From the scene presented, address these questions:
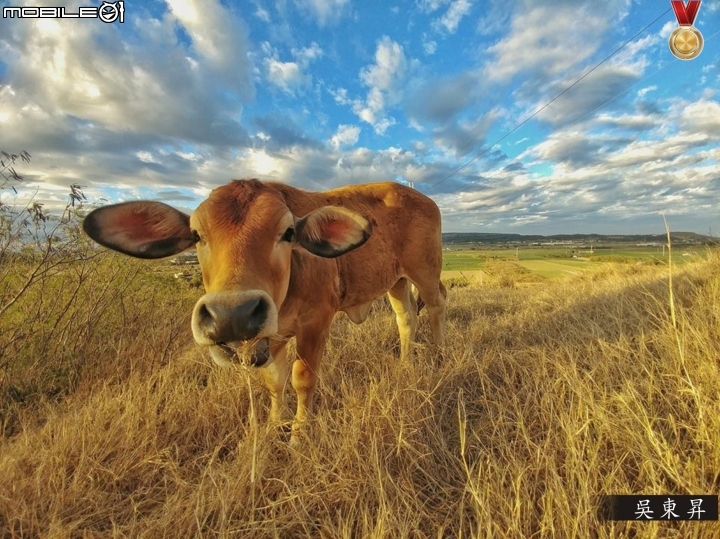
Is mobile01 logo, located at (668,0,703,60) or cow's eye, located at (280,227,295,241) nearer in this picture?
cow's eye, located at (280,227,295,241)

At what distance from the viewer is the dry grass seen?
190 cm

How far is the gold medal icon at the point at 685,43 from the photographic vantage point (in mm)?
4680

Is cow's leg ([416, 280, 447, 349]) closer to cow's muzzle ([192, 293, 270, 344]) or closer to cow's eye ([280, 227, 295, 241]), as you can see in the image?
cow's eye ([280, 227, 295, 241])

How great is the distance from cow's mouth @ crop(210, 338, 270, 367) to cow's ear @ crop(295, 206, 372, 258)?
30.6 inches

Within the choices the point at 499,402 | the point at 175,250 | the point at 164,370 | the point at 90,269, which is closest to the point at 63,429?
the point at 164,370

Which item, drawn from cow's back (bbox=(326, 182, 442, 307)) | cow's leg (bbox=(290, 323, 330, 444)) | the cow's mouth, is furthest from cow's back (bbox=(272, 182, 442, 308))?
the cow's mouth

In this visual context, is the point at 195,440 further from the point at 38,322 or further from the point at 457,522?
the point at 38,322

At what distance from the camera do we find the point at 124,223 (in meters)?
2.61

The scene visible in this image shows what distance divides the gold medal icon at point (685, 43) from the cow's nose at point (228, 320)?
20.0ft

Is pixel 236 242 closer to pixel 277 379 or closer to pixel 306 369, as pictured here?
pixel 306 369

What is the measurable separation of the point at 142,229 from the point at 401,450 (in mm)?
2404

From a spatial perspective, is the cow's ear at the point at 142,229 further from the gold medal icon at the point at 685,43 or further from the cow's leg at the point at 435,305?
the gold medal icon at the point at 685,43

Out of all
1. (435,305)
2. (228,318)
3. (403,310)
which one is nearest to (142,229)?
(228,318)

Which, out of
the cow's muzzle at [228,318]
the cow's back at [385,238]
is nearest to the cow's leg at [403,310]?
the cow's back at [385,238]
